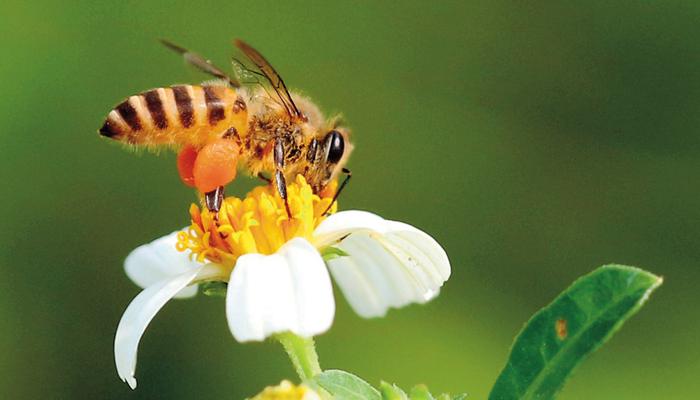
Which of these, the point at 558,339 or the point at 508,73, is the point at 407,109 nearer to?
the point at 508,73

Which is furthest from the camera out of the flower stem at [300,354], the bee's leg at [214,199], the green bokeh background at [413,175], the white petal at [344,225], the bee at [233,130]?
the green bokeh background at [413,175]

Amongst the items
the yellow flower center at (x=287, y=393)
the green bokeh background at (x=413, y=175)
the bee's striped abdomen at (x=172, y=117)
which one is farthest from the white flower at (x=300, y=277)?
the green bokeh background at (x=413, y=175)

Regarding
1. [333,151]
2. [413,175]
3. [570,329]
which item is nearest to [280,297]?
[570,329]

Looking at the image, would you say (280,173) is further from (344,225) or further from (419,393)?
(419,393)

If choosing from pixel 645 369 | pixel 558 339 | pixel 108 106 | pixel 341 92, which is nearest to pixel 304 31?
pixel 341 92

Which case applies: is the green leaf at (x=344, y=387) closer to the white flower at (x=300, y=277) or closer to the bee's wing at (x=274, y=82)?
the white flower at (x=300, y=277)

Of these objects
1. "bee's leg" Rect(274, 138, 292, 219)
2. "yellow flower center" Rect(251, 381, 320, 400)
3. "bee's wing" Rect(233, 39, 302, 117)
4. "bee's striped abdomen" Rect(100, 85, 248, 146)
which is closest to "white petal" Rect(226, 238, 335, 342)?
"yellow flower center" Rect(251, 381, 320, 400)

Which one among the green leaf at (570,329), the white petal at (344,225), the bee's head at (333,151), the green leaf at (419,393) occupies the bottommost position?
the green leaf at (419,393)
